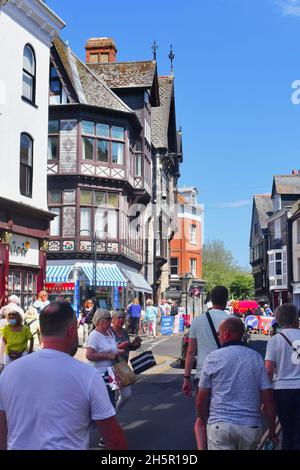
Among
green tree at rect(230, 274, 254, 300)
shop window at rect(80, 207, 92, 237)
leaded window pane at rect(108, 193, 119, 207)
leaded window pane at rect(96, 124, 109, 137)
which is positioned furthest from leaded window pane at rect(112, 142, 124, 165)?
green tree at rect(230, 274, 254, 300)

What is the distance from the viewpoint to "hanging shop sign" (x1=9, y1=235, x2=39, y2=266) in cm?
2001

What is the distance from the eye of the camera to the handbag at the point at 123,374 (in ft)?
25.8

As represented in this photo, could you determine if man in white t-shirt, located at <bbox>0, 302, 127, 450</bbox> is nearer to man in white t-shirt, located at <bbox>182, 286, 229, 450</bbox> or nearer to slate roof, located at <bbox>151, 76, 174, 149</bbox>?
man in white t-shirt, located at <bbox>182, 286, 229, 450</bbox>

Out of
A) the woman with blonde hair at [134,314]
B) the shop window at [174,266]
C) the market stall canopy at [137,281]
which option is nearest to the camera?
the woman with blonde hair at [134,314]

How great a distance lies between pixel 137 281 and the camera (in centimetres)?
3653

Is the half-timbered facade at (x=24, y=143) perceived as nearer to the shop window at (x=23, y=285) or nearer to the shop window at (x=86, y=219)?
the shop window at (x=23, y=285)

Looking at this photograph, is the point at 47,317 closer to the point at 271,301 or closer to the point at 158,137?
the point at 158,137

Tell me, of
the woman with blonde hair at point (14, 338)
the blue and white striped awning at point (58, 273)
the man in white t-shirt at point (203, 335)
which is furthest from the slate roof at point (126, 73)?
the man in white t-shirt at point (203, 335)

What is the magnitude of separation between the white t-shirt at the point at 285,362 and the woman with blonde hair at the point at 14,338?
5.30 metres

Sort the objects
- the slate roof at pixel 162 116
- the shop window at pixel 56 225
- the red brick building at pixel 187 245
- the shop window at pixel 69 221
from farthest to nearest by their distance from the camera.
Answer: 1. the red brick building at pixel 187 245
2. the slate roof at pixel 162 116
3. the shop window at pixel 56 225
4. the shop window at pixel 69 221

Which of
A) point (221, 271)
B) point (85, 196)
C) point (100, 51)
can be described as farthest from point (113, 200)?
point (221, 271)

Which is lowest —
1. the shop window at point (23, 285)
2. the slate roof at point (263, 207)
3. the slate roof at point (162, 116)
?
the shop window at point (23, 285)

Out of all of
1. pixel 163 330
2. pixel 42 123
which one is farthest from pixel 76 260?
pixel 42 123

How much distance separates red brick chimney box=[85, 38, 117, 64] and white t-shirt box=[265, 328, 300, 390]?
37.3 meters
